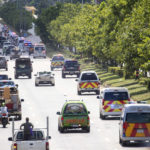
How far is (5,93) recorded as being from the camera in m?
44.8

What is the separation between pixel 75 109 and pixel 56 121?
672 centimetres

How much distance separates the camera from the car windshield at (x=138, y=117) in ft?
105

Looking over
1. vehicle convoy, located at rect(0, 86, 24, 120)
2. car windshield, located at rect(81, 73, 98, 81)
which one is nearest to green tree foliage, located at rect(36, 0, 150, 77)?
car windshield, located at rect(81, 73, 98, 81)

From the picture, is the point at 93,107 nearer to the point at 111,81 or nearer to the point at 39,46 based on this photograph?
the point at 111,81

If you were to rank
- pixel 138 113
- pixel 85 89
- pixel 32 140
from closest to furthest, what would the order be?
pixel 32 140 → pixel 138 113 → pixel 85 89

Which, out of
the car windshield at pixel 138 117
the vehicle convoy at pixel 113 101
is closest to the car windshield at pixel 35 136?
the car windshield at pixel 138 117

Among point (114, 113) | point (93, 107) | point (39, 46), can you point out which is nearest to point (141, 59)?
point (93, 107)

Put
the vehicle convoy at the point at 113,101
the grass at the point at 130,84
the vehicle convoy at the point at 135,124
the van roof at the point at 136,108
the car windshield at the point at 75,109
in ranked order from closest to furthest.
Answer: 1. the vehicle convoy at the point at 135,124
2. the van roof at the point at 136,108
3. the car windshield at the point at 75,109
4. the vehicle convoy at the point at 113,101
5. the grass at the point at 130,84

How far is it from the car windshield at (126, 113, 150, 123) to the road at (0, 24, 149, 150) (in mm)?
1051

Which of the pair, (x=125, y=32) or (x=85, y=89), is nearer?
(x=125, y=32)

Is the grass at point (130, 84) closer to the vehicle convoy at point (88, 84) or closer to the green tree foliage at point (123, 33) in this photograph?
the green tree foliage at point (123, 33)

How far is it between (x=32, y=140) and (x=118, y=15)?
42.4 meters

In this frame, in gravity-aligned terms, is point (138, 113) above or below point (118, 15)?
below

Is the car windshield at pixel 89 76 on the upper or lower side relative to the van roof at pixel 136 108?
lower
